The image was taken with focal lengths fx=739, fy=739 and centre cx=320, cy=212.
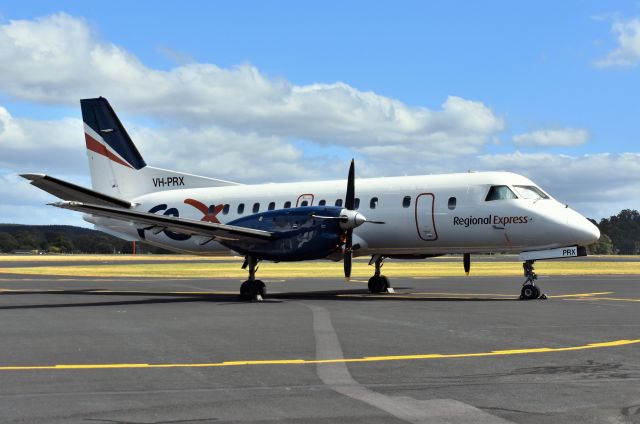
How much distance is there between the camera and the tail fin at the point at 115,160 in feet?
104

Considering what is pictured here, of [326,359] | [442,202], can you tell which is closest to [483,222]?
[442,202]

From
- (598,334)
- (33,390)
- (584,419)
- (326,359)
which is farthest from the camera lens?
(598,334)

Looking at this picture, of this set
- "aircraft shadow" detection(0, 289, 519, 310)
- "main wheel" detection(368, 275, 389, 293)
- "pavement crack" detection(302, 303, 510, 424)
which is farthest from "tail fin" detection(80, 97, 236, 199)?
"pavement crack" detection(302, 303, 510, 424)

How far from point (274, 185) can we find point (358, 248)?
17.3 ft

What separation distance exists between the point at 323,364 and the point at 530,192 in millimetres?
15738

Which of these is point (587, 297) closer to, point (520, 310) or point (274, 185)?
point (520, 310)

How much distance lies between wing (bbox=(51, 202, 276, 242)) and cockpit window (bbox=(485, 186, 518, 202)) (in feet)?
23.4

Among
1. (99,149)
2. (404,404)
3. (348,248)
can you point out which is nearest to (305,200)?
(348,248)

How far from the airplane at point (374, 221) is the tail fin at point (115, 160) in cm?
330

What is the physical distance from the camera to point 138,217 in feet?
74.3

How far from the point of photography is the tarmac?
7.14 meters

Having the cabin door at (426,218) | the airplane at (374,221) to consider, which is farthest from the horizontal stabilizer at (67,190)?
the cabin door at (426,218)

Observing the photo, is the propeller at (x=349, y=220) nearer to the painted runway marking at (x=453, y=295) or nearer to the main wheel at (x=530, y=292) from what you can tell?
the painted runway marking at (x=453, y=295)

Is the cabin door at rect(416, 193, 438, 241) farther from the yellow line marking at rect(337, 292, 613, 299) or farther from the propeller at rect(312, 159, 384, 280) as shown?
the propeller at rect(312, 159, 384, 280)
